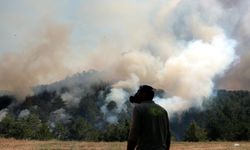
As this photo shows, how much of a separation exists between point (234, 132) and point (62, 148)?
229ft

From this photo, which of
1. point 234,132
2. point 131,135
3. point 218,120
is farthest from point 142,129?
point 218,120

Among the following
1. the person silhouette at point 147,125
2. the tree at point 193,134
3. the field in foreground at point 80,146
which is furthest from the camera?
the tree at point 193,134

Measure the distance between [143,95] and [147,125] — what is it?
423mm

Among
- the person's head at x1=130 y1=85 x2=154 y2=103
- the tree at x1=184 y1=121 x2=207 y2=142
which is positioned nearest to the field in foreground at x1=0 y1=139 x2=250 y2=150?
the person's head at x1=130 y1=85 x2=154 y2=103

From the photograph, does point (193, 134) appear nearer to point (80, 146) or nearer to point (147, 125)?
point (80, 146)

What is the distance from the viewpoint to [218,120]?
113688 mm

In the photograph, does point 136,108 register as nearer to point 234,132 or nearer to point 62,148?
point 62,148

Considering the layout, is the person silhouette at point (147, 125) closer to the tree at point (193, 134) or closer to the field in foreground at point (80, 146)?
the field in foreground at point (80, 146)

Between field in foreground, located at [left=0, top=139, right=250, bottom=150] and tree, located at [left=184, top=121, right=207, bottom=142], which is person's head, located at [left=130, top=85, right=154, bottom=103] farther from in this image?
tree, located at [left=184, top=121, right=207, bottom=142]

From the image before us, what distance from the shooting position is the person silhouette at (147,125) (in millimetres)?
6516

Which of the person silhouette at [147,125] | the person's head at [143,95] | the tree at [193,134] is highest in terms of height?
the tree at [193,134]

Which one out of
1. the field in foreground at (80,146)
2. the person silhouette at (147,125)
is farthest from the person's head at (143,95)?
the field in foreground at (80,146)

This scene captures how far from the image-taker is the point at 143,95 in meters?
6.75

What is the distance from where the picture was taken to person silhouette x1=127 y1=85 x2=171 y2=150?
257 inches
